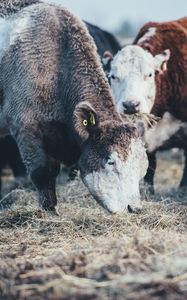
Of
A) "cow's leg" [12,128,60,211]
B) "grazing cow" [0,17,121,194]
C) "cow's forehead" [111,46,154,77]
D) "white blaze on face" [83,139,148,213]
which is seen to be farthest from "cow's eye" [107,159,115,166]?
"grazing cow" [0,17,121,194]

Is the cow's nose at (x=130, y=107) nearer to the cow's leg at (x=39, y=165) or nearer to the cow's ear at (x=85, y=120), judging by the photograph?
the cow's leg at (x=39, y=165)

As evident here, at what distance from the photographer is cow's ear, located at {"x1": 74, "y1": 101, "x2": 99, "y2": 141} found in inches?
271

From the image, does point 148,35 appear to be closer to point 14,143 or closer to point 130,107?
point 130,107

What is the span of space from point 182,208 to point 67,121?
152 centimetres

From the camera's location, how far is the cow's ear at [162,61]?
9742mm

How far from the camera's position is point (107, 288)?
4355mm

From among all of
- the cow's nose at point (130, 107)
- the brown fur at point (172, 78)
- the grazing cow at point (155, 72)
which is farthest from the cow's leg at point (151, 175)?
the cow's nose at point (130, 107)

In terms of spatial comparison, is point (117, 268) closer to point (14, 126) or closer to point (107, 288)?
point (107, 288)

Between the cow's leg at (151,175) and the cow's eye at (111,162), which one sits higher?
the cow's eye at (111,162)

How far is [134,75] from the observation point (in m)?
9.59

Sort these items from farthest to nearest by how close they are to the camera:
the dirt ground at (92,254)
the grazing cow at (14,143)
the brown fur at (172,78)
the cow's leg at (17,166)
Answer: the cow's leg at (17,166)
the grazing cow at (14,143)
the brown fur at (172,78)
the dirt ground at (92,254)

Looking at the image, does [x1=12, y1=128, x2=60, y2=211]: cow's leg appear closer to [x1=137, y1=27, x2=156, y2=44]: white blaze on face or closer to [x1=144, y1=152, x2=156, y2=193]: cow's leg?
[x1=144, y1=152, x2=156, y2=193]: cow's leg

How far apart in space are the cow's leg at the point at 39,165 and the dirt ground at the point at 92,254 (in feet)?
0.54

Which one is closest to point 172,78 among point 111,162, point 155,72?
point 155,72
